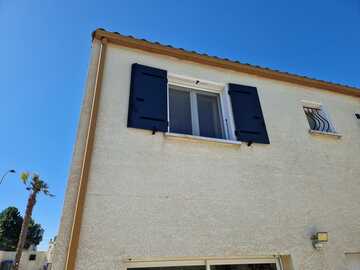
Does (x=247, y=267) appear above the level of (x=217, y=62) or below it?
below

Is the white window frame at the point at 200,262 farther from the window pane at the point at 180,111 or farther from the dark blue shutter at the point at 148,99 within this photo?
the window pane at the point at 180,111

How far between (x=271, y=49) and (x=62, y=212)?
7498mm

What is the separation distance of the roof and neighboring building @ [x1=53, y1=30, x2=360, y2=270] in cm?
2

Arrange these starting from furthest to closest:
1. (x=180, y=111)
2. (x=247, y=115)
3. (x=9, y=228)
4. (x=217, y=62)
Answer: (x=9, y=228)
(x=217, y=62)
(x=247, y=115)
(x=180, y=111)

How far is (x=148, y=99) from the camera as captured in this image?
13.3 ft

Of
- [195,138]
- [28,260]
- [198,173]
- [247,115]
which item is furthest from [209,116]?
[28,260]

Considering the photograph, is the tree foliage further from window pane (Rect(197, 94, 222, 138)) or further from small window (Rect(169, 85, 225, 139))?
window pane (Rect(197, 94, 222, 138))

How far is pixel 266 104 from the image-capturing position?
5109 mm

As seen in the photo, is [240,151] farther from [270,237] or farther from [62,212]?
[62,212]

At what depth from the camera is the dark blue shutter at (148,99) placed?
3.75 metres

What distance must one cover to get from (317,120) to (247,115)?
2.56m

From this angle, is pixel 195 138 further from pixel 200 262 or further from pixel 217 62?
pixel 217 62

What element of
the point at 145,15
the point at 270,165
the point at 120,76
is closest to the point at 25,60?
the point at 145,15

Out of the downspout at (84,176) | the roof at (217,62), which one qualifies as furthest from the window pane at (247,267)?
the roof at (217,62)
